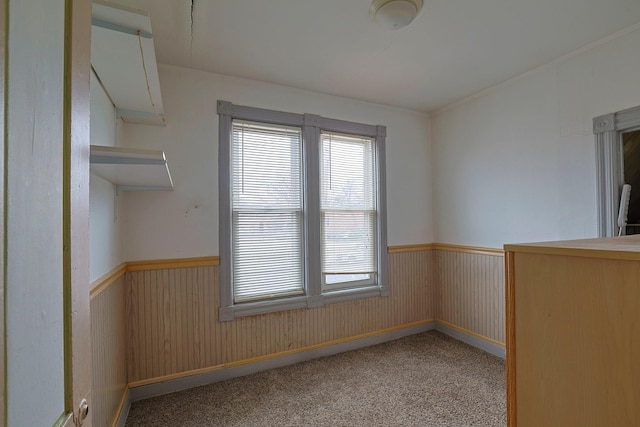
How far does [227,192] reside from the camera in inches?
102

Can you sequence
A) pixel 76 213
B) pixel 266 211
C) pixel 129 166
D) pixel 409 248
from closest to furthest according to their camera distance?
pixel 76 213 < pixel 129 166 < pixel 266 211 < pixel 409 248

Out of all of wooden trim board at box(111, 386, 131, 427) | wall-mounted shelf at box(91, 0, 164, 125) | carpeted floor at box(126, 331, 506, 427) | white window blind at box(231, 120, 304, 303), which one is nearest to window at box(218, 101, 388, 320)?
white window blind at box(231, 120, 304, 303)

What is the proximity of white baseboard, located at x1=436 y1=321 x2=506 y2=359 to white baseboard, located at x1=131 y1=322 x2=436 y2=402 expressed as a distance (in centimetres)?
30

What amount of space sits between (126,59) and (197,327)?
1962 mm

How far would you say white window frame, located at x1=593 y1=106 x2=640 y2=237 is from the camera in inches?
84.7

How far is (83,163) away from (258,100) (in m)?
2.19

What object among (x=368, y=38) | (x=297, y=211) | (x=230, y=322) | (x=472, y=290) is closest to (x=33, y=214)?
(x=368, y=38)

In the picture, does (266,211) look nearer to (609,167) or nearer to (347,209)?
(347,209)

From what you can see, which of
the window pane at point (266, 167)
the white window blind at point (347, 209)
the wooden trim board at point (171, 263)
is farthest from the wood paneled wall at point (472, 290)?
the wooden trim board at point (171, 263)

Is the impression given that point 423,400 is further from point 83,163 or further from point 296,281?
point 83,163

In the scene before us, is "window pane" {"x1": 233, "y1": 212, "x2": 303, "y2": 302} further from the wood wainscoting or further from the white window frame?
the white window frame

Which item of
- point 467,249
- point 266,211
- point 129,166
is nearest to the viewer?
point 129,166

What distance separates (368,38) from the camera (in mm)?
2104

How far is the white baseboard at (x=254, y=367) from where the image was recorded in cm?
230
